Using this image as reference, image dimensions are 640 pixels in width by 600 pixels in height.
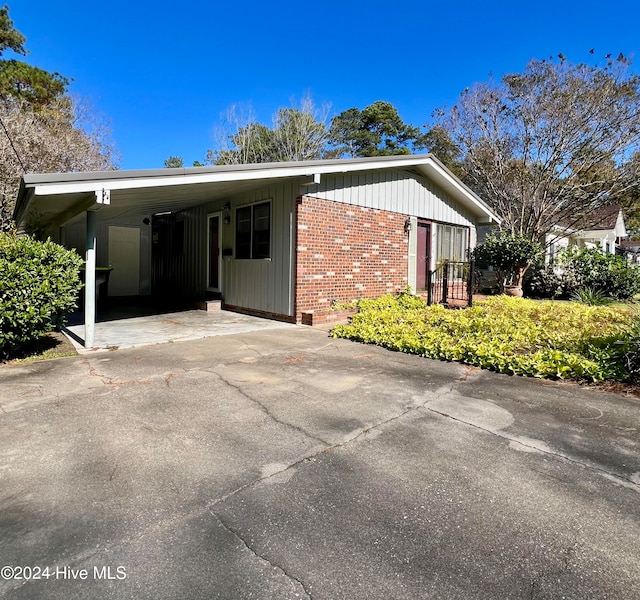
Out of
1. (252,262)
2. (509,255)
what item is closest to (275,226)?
(252,262)

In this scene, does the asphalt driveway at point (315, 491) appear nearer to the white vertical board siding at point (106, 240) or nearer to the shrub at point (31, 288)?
the shrub at point (31, 288)

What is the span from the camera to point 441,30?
1347 cm

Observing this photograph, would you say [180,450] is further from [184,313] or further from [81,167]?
[81,167]

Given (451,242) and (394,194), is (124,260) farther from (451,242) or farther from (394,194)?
(451,242)

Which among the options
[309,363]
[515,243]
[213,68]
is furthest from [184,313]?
[213,68]

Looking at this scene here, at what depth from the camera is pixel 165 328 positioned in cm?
752

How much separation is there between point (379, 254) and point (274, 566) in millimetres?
8726

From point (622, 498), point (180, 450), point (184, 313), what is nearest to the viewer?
point (622, 498)

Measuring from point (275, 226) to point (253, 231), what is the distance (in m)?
0.88

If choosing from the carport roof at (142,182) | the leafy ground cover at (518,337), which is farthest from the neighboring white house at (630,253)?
the carport roof at (142,182)

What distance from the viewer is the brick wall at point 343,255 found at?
8.13 meters

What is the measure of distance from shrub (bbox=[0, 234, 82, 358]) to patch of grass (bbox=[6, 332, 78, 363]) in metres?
0.14

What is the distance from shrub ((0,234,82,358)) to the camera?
4645 millimetres

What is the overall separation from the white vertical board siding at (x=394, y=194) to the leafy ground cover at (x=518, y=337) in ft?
8.98
